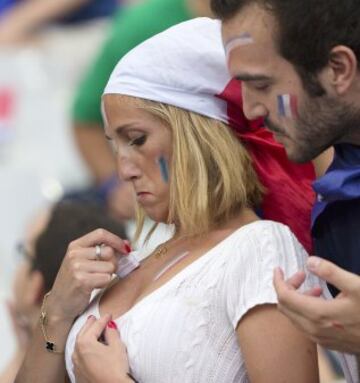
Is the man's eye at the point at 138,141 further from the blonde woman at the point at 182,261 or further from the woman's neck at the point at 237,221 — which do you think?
the woman's neck at the point at 237,221

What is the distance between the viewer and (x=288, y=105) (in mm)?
3059

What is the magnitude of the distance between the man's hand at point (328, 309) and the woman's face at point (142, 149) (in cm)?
54

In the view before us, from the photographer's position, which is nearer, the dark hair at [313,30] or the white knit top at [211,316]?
the dark hair at [313,30]

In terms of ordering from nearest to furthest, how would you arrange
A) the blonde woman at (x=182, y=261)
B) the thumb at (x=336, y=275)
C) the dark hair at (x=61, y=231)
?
the thumb at (x=336, y=275)
the blonde woman at (x=182, y=261)
the dark hair at (x=61, y=231)

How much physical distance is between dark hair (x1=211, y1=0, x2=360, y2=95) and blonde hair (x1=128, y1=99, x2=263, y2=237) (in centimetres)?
36

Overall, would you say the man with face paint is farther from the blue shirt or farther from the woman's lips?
the woman's lips

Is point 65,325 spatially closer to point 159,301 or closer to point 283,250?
point 159,301

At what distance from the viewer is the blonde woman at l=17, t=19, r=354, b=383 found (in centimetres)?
319

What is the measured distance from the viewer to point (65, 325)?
137 inches

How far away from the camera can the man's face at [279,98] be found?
304cm

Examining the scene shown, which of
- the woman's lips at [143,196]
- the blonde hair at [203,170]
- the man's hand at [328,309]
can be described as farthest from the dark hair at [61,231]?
the man's hand at [328,309]

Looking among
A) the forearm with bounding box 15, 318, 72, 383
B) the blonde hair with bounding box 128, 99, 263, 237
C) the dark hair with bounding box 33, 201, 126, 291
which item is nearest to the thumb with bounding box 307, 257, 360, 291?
the blonde hair with bounding box 128, 99, 263, 237

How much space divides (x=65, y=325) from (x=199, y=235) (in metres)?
0.40

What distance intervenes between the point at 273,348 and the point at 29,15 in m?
3.87
